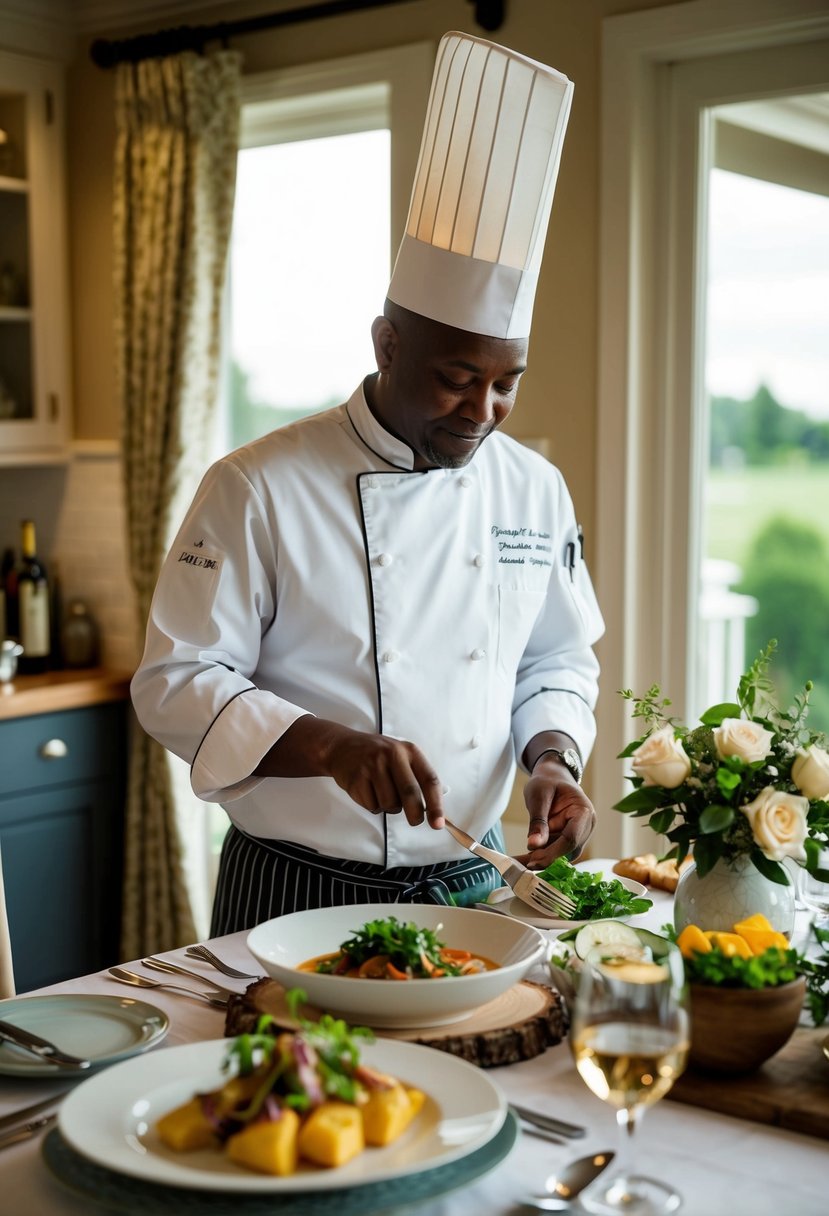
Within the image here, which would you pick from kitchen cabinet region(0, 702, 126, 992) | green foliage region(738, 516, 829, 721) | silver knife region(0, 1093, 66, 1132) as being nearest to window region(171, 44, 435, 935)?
kitchen cabinet region(0, 702, 126, 992)

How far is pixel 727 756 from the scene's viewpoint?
1322 millimetres

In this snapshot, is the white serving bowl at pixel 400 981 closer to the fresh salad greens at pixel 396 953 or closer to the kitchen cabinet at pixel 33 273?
the fresh salad greens at pixel 396 953

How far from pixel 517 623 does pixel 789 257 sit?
47.2 inches

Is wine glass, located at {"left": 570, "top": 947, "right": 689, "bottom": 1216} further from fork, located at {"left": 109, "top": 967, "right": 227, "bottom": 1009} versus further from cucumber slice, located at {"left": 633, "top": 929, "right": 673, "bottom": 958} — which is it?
fork, located at {"left": 109, "top": 967, "right": 227, "bottom": 1009}

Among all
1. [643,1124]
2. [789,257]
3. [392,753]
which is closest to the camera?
[643,1124]

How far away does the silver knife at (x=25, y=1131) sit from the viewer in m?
1.03

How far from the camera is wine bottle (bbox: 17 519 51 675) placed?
360 centimetres

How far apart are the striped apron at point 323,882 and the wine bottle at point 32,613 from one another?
1899 millimetres

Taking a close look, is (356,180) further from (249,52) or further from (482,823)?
(482,823)

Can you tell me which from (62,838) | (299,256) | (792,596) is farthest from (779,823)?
(299,256)

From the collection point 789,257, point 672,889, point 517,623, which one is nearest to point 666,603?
point 789,257

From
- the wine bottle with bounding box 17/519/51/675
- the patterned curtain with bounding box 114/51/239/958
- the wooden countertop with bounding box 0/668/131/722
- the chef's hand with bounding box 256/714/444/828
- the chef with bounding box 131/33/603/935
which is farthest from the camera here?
the wine bottle with bounding box 17/519/51/675

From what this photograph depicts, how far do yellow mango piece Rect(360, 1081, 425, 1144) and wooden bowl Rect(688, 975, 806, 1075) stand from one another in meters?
0.29

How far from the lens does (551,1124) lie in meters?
1.07
